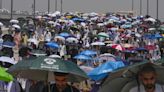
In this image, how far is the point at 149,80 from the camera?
6.20m

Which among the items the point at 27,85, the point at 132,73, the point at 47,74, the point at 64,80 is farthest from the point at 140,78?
the point at 27,85

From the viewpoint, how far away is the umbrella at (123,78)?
255 inches

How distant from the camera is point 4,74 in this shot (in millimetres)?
6984

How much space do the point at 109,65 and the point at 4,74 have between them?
244cm

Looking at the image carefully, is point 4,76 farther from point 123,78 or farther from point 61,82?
point 123,78

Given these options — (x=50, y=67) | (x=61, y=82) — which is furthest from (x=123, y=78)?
(x=50, y=67)

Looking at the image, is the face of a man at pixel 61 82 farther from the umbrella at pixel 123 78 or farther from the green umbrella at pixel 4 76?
the green umbrella at pixel 4 76

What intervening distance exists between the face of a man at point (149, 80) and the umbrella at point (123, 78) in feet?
0.57

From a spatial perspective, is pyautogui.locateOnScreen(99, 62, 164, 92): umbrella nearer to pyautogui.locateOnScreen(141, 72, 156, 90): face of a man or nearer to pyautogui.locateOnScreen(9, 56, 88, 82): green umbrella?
pyautogui.locateOnScreen(141, 72, 156, 90): face of a man

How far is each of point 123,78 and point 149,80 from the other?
0.55 meters

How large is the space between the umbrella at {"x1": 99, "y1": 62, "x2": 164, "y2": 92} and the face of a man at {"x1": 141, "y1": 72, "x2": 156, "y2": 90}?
0.18 metres

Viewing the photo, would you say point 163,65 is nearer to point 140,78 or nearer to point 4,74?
point 140,78

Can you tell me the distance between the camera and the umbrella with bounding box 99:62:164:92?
646 cm

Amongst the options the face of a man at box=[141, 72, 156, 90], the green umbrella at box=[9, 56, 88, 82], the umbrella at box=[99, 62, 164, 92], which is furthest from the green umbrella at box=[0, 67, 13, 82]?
the face of a man at box=[141, 72, 156, 90]
